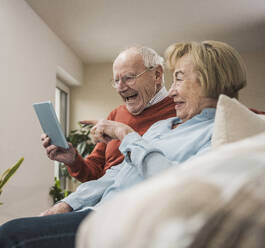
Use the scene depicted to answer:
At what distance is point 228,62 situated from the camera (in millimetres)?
1039

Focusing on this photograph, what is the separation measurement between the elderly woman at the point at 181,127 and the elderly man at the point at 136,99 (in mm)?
317

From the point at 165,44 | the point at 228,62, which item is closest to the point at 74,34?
the point at 165,44

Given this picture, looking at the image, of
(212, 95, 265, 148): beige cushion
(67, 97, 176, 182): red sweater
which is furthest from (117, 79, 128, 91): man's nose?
(212, 95, 265, 148): beige cushion

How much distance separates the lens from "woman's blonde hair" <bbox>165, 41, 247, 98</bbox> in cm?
104

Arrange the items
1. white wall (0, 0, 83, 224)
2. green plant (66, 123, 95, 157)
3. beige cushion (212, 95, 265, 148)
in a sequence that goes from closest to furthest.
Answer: beige cushion (212, 95, 265, 148) → white wall (0, 0, 83, 224) → green plant (66, 123, 95, 157)

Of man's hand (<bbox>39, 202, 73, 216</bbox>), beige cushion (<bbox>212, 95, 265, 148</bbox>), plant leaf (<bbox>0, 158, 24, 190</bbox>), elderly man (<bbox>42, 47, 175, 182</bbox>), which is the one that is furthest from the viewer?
plant leaf (<bbox>0, 158, 24, 190</bbox>)

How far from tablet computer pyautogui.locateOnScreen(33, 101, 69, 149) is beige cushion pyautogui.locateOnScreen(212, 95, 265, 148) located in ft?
2.16

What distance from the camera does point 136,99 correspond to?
63.1 inches

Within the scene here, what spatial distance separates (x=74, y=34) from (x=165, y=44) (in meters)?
1.38

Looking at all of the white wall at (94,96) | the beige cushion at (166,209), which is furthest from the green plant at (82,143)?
the beige cushion at (166,209)

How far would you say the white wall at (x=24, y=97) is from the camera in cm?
322

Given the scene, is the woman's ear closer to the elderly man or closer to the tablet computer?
the elderly man

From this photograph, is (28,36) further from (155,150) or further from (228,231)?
(228,231)

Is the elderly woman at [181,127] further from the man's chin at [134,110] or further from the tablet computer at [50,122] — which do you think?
the man's chin at [134,110]
